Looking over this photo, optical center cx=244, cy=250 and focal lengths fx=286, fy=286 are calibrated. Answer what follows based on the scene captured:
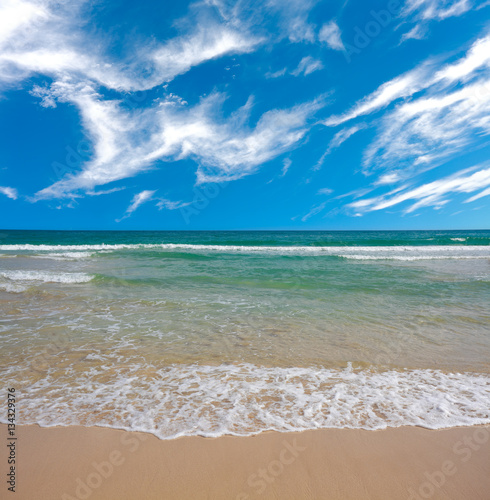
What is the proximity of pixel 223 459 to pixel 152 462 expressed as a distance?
22.4 inches

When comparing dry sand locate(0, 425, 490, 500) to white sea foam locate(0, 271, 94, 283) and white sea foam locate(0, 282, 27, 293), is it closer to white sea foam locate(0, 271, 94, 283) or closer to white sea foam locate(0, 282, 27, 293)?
white sea foam locate(0, 282, 27, 293)

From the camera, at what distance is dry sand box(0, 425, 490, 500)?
2070 millimetres

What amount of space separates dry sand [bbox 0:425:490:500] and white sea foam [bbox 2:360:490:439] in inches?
5.6

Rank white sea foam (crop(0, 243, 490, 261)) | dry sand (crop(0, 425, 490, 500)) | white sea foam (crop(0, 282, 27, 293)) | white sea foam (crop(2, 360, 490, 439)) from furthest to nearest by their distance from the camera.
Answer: white sea foam (crop(0, 243, 490, 261)), white sea foam (crop(0, 282, 27, 293)), white sea foam (crop(2, 360, 490, 439)), dry sand (crop(0, 425, 490, 500))

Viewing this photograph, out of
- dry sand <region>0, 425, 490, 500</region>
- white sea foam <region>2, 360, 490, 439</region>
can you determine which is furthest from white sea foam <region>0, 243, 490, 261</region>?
dry sand <region>0, 425, 490, 500</region>

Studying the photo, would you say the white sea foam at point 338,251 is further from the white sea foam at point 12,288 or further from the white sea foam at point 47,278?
the white sea foam at point 12,288

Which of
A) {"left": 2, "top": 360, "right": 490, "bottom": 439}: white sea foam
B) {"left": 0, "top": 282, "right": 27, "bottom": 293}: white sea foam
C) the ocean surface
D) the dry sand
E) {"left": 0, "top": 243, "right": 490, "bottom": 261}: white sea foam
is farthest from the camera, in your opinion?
{"left": 0, "top": 243, "right": 490, "bottom": 261}: white sea foam

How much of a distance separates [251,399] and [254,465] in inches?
35.4

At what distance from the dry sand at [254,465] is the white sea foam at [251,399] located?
142 millimetres

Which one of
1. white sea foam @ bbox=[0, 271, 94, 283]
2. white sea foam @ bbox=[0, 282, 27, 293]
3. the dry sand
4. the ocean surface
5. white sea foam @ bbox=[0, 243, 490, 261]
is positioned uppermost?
white sea foam @ bbox=[0, 243, 490, 261]

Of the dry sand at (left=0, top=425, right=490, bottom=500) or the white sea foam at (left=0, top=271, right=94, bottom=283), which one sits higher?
the white sea foam at (left=0, top=271, right=94, bottom=283)

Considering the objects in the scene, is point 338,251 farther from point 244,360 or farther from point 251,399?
point 251,399

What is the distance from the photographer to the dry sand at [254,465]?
207 cm

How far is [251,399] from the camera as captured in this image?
3186 mm
